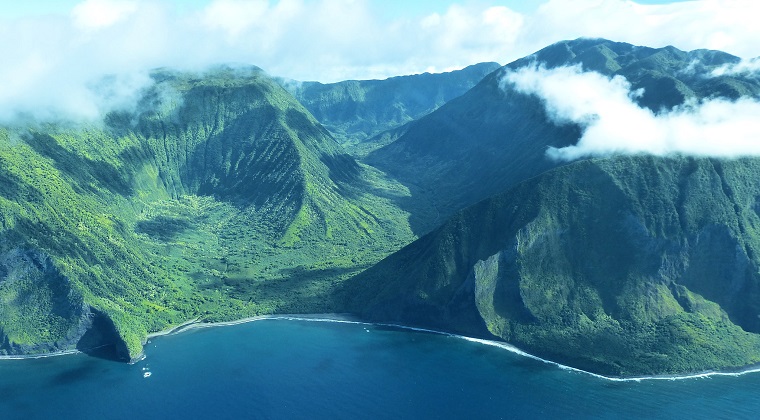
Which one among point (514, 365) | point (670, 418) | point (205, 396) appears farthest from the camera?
point (514, 365)

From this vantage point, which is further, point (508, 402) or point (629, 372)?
point (629, 372)

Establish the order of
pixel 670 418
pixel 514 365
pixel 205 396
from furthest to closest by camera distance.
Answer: pixel 514 365 < pixel 205 396 < pixel 670 418

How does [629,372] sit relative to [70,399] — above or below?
above

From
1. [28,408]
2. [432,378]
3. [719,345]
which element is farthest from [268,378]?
[719,345]

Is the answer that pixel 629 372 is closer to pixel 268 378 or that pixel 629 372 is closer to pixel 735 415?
pixel 735 415

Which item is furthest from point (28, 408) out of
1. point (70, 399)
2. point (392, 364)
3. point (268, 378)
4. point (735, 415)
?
point (735, 415)

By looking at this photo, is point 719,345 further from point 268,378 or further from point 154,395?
point 154,395

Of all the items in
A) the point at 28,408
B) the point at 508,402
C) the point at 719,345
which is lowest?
the point at 28,408
